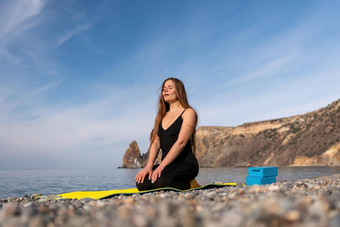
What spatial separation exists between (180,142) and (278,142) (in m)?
74.9

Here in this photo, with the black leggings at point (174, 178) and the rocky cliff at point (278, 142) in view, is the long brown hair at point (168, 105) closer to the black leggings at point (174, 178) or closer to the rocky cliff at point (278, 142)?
the black leggings at point (174, 178)

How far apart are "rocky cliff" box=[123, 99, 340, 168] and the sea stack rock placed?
3903 centimetres

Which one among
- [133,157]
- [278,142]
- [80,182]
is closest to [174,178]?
[80,182]

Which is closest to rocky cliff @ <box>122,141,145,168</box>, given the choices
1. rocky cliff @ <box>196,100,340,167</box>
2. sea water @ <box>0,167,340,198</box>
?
rocky cliff @ <box>196,100,340,167</box>

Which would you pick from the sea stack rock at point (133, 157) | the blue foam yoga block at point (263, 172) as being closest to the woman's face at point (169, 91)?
the blue foam yoga block at point (263, 172)

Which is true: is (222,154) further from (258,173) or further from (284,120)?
(258,173)

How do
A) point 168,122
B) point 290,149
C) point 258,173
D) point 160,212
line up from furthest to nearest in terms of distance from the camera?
point 290,149 → point 258,173 → point 168,122 → point 160,212

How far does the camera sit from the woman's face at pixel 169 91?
20.8 ft

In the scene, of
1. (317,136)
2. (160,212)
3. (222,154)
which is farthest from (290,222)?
(222,154)

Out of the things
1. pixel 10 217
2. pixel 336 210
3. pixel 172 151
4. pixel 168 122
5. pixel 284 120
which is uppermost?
pixel 284 120

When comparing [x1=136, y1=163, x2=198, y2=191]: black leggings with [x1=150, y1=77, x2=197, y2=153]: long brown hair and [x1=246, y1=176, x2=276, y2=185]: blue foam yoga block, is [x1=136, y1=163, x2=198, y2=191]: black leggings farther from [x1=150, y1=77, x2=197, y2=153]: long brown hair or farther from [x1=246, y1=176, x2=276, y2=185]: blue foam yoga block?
[x1=246, y1=176, x2=276, y2=185]: blue foam yoga block

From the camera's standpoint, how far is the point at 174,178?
A: 5863 millimetres

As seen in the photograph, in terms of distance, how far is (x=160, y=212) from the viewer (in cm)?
220

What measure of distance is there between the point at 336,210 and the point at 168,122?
4262mm
